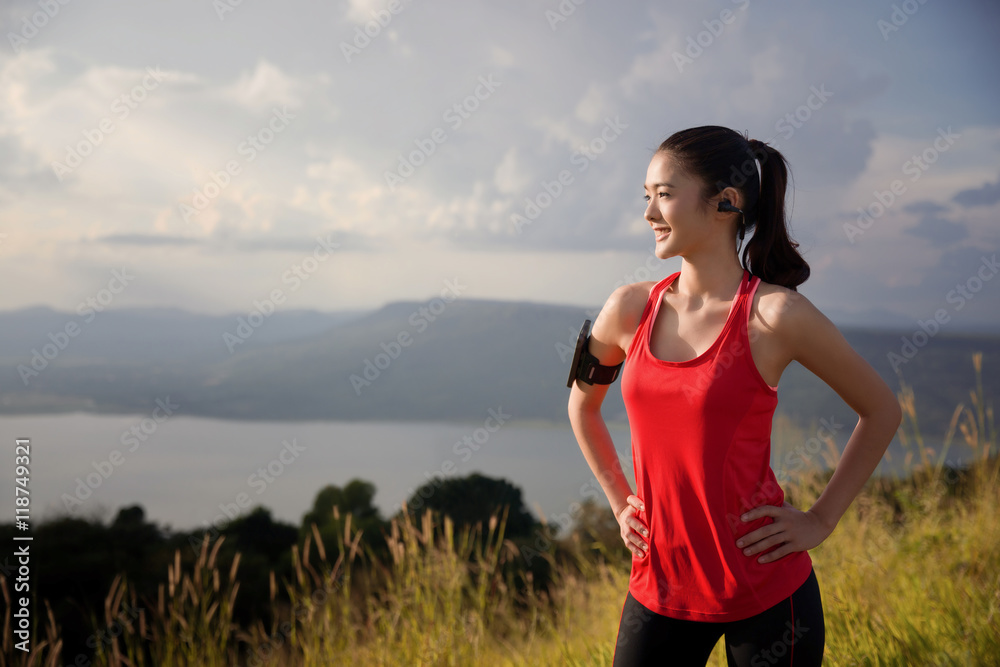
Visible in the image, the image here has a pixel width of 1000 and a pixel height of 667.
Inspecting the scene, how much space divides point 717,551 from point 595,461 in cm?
47

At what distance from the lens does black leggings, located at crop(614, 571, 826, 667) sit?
5.02 ft

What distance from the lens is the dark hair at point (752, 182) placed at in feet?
5.32

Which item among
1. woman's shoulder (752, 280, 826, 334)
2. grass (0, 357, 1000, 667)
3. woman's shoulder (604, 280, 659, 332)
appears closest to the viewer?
woman's shoulder (752, 280, 826, 334)

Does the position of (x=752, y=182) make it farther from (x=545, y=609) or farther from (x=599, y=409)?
(x=545, y=609)

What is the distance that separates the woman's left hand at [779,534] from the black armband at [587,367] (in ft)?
1.69

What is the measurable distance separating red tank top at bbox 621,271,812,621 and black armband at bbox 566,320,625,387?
9.4 inches

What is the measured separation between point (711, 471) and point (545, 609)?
2553 millimetres

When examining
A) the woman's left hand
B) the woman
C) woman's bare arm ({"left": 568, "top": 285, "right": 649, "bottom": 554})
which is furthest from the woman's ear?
the woman's left hand

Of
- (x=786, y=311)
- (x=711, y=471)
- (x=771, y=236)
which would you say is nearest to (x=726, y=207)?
(x=771, y=236)

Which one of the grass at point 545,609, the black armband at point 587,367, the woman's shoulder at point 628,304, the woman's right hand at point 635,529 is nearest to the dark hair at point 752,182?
the woman's shoulder at point 628,304

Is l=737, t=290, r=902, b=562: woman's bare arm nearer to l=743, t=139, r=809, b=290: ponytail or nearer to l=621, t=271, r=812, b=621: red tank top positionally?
l=621, t=271, r=812, b=621: red tank top

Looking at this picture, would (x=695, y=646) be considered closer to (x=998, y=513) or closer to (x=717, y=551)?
(x=717, y=551)

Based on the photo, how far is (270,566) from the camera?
25.0ft

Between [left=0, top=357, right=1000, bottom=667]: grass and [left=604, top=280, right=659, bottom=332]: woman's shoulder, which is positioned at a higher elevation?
[left=604, top=280, right=659, bottom=332]: woman's shoulder
